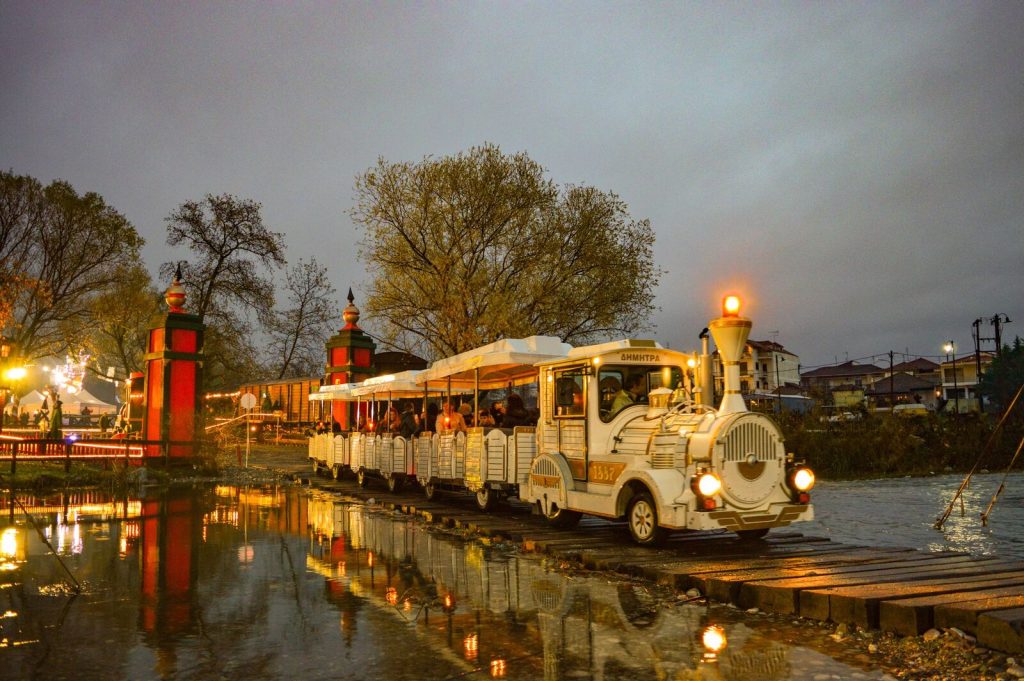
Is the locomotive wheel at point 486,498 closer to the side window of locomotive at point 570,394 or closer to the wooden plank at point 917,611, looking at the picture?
the side window of locomotive at point 570,394

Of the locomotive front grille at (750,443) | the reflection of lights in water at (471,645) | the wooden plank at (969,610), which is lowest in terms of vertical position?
the reflection of lights in water at (471,645)

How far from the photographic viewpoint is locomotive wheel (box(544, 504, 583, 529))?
1159 centimetres

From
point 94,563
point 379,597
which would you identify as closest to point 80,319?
point 94,563

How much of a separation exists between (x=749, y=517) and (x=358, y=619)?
4.80m

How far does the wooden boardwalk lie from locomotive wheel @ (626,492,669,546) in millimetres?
129

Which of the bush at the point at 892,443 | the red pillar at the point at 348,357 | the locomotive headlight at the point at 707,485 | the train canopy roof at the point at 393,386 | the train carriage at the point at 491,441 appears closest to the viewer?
the locomotive headlight at the point at 707,485

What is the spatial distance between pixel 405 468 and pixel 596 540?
763cm

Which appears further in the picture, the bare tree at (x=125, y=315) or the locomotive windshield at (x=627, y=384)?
the bare tree at (x=125, y=315)

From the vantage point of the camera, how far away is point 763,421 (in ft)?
30.2

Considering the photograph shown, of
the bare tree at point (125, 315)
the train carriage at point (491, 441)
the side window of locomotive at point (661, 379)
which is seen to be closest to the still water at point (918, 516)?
the side window of locomotive at point (661, 379)

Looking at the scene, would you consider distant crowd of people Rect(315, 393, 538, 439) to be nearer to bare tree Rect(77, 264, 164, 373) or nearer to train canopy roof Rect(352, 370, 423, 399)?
train canopy roof Rect(352, 370, 423, 399)

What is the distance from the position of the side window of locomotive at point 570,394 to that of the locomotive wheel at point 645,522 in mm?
1639

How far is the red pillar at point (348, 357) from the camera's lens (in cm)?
2788

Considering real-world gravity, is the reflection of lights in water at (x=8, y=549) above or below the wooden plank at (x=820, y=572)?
below
